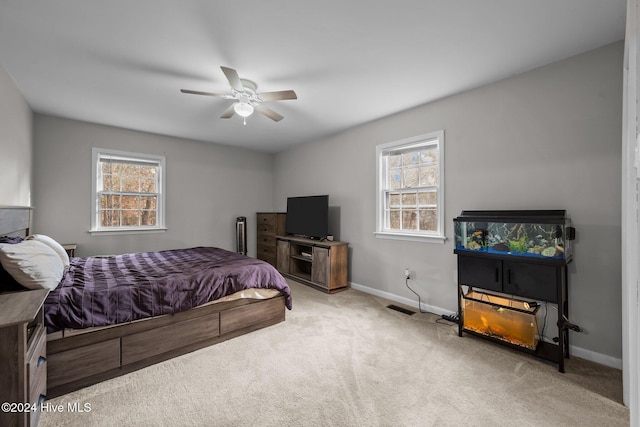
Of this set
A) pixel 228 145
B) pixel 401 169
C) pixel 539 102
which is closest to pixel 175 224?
pixel 228 145

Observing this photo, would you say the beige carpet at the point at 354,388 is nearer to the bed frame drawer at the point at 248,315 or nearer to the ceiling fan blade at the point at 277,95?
the bed frame drawer at the point at 248,315

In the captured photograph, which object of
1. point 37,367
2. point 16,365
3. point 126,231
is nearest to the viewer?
point 16,365

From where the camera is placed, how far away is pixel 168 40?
2.15 metres

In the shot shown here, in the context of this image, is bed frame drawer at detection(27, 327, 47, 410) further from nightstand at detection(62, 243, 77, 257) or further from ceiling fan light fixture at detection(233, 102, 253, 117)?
nightstand at detection(62, 243, 77, 257)

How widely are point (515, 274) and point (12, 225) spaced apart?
15.2 feet

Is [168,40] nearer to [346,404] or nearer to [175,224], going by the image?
[346,404]

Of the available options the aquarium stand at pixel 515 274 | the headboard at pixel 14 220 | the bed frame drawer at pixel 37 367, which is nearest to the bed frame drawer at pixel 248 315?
the bed frame drawer at pixel 37 367

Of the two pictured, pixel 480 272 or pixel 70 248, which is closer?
pixel 480 272

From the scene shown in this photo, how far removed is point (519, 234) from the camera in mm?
2398

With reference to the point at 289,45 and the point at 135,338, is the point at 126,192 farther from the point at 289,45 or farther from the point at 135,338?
the point at 289,45

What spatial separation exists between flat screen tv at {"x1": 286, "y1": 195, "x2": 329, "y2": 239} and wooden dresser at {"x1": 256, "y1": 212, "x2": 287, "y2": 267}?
210mm

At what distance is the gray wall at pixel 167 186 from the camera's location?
387 cm

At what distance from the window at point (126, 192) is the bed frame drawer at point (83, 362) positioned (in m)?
2.87

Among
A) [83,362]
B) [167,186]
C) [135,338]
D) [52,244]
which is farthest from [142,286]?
[167,186]
